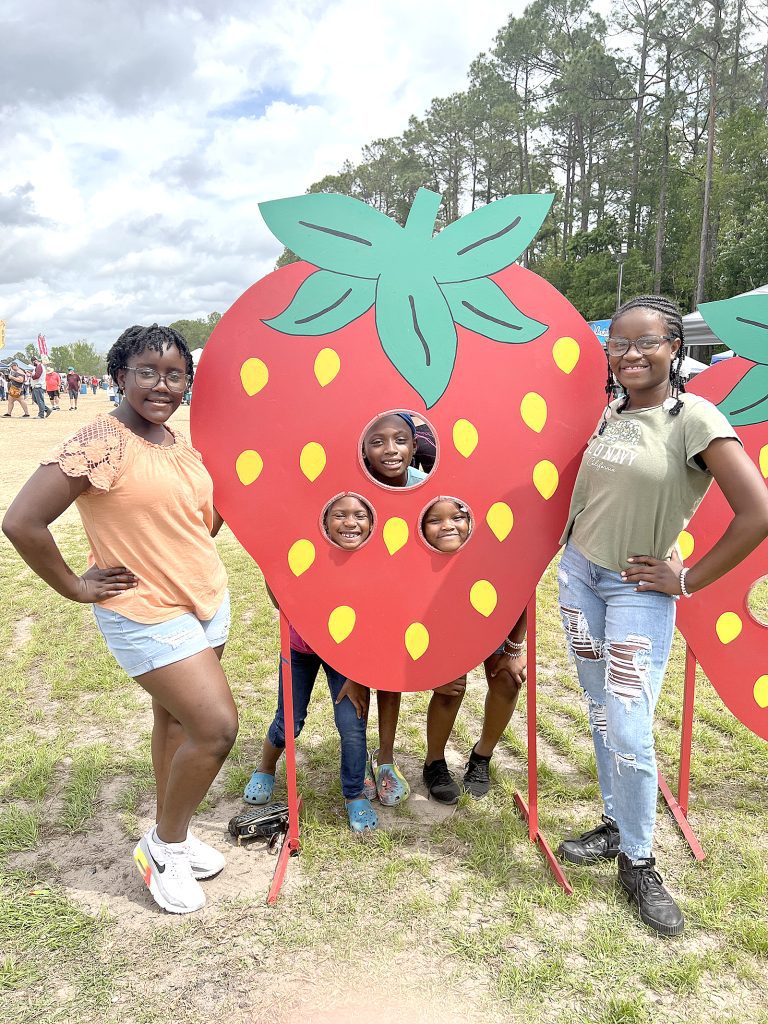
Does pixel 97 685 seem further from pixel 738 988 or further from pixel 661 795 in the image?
pixel 738 988

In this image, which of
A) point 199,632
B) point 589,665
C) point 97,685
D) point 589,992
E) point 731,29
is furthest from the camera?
point 731,29

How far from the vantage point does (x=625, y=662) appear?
A: 2070 millimetres

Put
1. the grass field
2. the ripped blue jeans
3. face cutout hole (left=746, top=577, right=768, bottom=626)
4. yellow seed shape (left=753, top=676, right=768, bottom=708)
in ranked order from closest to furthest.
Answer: the grass field
the ripped blue jeans
yellow seed shape (left=753, top=676, right=768, bottom=708)
face cutout hole (left=746, top=577, right=768, bottom=626)

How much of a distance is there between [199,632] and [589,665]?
4.22 ft

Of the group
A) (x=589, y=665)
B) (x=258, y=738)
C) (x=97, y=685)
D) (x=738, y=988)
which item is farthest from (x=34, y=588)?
(x=738, y=988)

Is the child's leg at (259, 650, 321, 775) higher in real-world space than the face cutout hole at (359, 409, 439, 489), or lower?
lower

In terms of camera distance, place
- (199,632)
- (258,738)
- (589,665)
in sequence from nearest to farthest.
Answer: (199,632) < (589,665) < (258,738)

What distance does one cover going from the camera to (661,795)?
9.30ft

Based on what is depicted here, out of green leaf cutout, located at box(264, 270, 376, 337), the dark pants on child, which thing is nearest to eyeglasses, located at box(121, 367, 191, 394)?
green leaf cutout, located at box(264, 270, 376, 337)

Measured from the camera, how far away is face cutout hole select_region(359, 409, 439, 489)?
2287mm

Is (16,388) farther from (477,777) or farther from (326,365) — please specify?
(477,777)

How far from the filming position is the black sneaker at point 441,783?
8.96 feet

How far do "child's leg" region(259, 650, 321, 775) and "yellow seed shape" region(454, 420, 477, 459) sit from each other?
3.21 ft

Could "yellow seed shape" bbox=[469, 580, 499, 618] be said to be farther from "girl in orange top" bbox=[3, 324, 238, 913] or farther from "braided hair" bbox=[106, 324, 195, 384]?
"braided hair" bbox=[106, 324, 195, 384]
